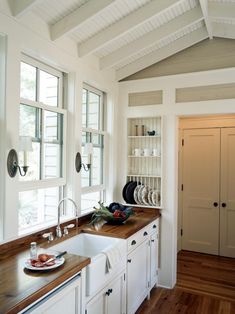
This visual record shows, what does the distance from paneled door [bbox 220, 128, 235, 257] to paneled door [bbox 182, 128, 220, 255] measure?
0.08 meters

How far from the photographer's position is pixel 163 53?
3.54 metres

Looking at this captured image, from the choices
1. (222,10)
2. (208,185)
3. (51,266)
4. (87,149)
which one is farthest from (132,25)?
(208,185)

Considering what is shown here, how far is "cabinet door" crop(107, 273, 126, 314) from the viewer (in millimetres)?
2271

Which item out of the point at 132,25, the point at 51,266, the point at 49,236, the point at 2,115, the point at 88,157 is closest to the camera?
the point at 51,266

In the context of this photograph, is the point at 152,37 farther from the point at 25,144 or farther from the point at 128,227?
the point at 128,227

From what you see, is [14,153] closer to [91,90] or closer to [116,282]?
[116,282]

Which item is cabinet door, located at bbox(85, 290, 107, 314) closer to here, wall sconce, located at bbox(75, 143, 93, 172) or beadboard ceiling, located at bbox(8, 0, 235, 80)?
wall sconce, located at bbox(75, 143, 93, 172)

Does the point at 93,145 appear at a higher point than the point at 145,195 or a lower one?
higher

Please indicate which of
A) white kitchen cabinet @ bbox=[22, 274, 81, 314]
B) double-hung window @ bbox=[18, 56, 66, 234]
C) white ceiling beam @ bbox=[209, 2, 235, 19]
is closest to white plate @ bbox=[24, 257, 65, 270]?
white kitchen cabinet @ bbox=[22, 274, 81, 314]

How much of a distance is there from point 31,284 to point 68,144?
5.23 ft

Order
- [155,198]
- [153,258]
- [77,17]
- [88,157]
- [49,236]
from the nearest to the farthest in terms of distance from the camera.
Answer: [49,236], [77,17], [88,157], [153,258], [155,198]

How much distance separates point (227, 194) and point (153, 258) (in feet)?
6.34

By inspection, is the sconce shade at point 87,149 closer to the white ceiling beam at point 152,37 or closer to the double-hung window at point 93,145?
the double-hung window at point 93,145

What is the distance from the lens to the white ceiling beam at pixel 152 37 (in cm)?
299
